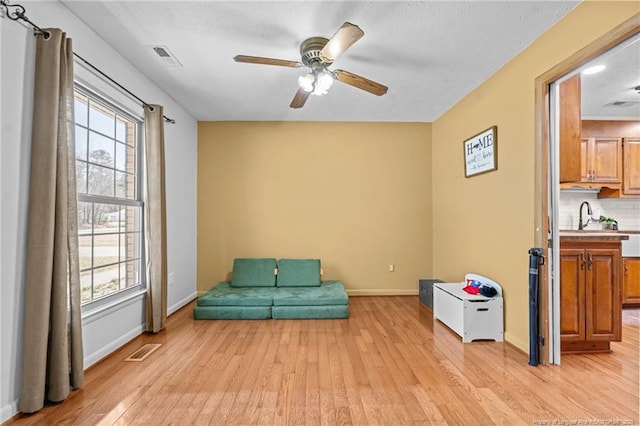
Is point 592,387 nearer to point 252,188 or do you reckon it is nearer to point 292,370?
point 292,370

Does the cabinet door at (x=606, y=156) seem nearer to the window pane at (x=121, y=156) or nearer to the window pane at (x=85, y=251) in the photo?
the window pane at (x=121, y=156)

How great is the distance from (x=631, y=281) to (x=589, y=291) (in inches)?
93.3

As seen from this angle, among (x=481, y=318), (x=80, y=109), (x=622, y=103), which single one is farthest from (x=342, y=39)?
(x=622, y=103)

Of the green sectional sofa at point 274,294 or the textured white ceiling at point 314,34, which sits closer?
the textured white ceiling at point 314,34

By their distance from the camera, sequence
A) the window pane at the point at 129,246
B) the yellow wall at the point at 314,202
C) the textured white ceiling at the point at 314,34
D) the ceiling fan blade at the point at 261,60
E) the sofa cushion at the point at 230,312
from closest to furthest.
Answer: the textured white ceiling at the point at 314,34 < the ceiling fan blade at the point at 261,60 < the window pane at the point at 129,246 < the sofa cushion at the point at 230,312 < the yellow wall at the point at 314,202

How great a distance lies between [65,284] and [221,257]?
9.71 ft

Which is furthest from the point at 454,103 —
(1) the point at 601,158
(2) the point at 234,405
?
(2) the point at 234,405

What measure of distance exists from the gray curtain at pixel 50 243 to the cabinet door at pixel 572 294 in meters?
3.89

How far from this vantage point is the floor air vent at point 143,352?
282 centimetres

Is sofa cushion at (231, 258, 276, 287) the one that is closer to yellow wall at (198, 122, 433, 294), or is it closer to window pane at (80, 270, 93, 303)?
yellow wall at (198, 122, 433, 294)

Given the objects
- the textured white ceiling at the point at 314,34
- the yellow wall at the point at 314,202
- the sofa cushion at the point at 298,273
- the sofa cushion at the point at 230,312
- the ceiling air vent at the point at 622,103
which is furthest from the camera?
the yellow wall at the point at 314,202

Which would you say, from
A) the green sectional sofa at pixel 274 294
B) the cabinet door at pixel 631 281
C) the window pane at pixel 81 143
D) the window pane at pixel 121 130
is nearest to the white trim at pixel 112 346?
the green sectional sofa at pixel 274 294

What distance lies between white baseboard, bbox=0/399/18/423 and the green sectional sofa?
1.96 meters

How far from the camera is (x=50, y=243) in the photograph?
2039mm
